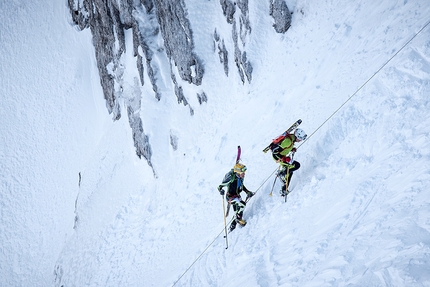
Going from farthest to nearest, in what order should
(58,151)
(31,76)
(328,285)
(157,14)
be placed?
(31,76)
(58,151)
(157,14)
(328,285)

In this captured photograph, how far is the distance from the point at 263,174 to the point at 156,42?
1326cm

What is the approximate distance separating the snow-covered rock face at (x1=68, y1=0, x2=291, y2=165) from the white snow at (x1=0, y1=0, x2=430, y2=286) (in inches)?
18.5

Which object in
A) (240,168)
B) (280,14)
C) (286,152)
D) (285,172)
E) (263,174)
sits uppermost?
(280,14)

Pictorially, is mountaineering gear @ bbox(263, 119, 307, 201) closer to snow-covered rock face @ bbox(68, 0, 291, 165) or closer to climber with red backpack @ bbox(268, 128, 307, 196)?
climber with red backpack @ bbox(268, 128, 307, 196)

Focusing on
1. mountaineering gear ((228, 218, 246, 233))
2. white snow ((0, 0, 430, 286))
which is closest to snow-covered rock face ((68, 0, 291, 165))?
white snow ((0, 0, 430, 286))

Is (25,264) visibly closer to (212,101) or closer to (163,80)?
(163,80)

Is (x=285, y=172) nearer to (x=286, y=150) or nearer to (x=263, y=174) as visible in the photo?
(x=286, y=150)

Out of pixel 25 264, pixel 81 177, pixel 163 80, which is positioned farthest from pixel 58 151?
pixel 163 80

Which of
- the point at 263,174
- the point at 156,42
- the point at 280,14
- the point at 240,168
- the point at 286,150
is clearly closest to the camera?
the point at 286,150

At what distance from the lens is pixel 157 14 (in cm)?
2016

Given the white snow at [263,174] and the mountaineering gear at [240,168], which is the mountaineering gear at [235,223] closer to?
the white snow at [263,174]

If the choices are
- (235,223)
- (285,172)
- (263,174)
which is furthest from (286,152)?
(235,223)

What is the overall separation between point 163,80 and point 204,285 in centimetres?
1429

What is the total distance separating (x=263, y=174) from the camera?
11742mm
